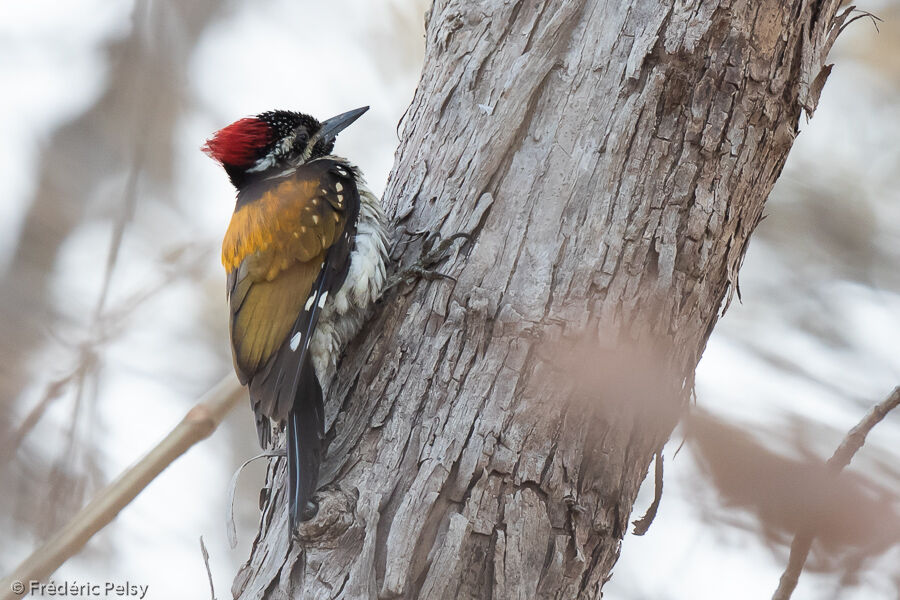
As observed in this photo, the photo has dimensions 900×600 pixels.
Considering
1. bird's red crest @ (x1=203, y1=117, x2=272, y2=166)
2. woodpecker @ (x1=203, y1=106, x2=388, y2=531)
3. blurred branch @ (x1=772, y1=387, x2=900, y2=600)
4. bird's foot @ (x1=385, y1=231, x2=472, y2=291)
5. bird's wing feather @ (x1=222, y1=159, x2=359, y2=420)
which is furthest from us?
bird's red crest @ (x1=203, y1=117, x2=272, y2=166)

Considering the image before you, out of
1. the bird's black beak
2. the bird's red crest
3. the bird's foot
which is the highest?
the bird's black beak

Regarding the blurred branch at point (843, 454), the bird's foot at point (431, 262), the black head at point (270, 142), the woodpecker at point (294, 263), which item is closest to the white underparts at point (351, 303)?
the woodpecker at point (294, 263)

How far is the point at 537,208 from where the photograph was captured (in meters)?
Result: 2.08

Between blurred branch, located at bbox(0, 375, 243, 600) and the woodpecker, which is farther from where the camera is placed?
the woodpecker

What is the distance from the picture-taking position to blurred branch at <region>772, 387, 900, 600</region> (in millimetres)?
1250

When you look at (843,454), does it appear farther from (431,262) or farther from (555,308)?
(431,262)

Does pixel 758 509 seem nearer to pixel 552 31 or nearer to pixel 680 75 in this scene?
pixel 680 75

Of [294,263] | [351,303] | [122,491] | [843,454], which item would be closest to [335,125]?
[294,263]

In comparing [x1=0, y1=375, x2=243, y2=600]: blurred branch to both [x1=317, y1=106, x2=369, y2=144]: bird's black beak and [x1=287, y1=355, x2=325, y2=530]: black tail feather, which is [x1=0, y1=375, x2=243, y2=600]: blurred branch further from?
[x1=317, y1=106, x2=369, y2=144]: bird's black beak

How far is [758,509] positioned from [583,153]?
124 centimetres

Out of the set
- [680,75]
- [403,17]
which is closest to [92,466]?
[680,75]

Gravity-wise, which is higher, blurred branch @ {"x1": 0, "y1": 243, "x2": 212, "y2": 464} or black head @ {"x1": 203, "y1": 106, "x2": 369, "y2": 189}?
black head @ {"x1": 203, "y1": 106, "x2": 369, "y2": 189}

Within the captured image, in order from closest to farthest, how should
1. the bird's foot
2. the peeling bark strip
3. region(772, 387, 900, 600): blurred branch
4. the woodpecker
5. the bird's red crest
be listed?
region(772, 387, 900, 600): blurred branch, the peeling bark strip, the bird's foot, the woodpecker, the bird's red crest

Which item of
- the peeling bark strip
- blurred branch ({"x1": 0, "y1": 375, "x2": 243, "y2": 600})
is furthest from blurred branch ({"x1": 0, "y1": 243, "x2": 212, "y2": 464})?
the peeling bark strip
